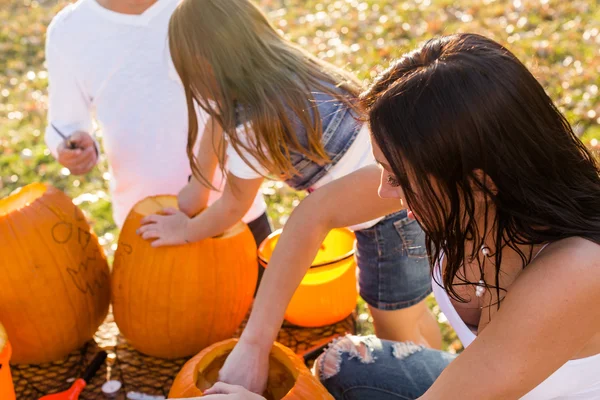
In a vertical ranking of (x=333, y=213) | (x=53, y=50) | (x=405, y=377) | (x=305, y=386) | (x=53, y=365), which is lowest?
(x=53, y=365)

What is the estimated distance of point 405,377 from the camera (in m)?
1.54

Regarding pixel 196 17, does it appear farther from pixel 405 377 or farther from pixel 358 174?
pixel 405 377

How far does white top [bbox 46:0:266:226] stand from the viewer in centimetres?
219

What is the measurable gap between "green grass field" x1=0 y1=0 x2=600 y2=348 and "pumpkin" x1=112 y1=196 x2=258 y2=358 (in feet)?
3.12

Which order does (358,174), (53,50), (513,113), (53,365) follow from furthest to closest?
1. (53,50)
2. (53,365)
3. (358,174)
4. (513,113)

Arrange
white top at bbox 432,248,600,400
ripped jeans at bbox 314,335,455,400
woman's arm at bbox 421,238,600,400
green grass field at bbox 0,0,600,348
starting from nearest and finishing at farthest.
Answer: woman's arm at bbox 421,238,600,400 < white top at bbox 432,248,600,400 < ripped jeans at bbox 314,335,455,400 < green grass field at bbox 0,0,600,348

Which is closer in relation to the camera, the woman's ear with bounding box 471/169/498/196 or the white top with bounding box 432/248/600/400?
the woman's ear with bounding box 471/169/498/196

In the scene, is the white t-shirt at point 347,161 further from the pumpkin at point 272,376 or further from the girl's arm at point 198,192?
the pumpkin at point 272,376

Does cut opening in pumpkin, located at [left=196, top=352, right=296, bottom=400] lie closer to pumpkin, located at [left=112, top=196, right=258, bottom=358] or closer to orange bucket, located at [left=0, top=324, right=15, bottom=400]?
pumpkin, located at [left=112, top=196, right=258, bottom=358]

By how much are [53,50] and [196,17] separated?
0.83 m

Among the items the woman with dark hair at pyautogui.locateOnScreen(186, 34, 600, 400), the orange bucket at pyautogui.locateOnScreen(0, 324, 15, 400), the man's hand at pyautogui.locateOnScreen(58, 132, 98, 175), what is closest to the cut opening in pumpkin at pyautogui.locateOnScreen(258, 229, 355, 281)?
the man's hand at pyautogui.locateOnScreen(58, 132, 98, 175)

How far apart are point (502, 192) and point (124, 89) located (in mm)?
1475

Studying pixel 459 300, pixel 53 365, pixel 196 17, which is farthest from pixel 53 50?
pixel 459 300

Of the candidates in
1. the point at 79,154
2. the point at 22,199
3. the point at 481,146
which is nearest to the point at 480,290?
the point at 481,146
